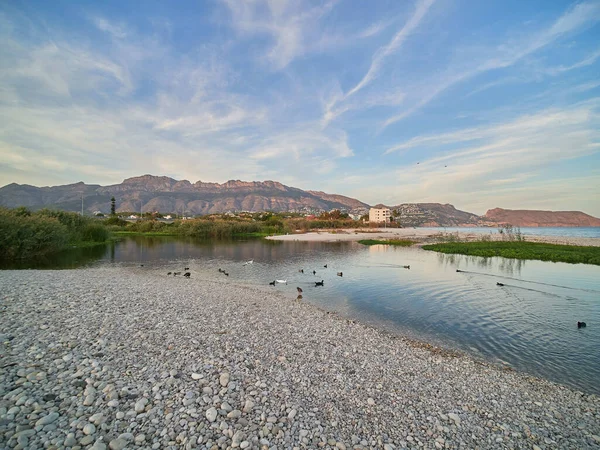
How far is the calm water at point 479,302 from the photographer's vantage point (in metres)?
9.16

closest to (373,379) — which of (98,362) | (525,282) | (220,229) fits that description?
(98,362)

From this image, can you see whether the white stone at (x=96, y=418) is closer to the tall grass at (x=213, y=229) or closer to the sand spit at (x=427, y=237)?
the sand spit at (x=427, y=237)

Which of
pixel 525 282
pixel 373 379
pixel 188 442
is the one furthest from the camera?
pixel 525 282

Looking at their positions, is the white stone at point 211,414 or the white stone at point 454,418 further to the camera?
the white stone at point 454,418

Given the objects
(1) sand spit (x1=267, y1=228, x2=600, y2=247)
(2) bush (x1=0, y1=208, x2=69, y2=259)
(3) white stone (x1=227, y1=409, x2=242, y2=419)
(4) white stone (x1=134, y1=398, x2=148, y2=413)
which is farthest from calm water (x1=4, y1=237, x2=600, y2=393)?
(1) sand spit (x1=267, y1=228, x2=600, y2=247)

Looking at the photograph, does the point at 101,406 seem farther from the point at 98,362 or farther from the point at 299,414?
the point at 299,414

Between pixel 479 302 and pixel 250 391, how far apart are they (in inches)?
565

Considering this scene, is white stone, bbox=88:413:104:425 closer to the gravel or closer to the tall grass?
the gravel

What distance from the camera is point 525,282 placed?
2056 cm

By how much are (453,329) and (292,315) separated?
627cm

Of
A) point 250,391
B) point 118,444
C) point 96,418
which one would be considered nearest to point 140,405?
point 96,418

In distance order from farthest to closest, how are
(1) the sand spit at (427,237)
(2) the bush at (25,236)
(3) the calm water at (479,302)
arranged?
(1) the sand spit at (427,237) < (2) the bush at (25,236) < (3) the calm water at (479,302)

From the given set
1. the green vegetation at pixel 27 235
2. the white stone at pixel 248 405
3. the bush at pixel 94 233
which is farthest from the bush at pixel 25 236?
the white stone at pixel 248 405

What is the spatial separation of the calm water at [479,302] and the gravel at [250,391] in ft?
5.81
